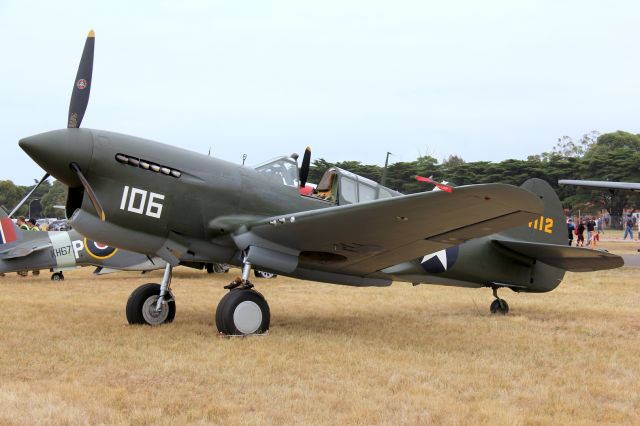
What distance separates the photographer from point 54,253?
43.6ft

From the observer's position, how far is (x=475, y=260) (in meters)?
8.56

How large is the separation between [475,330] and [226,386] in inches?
152

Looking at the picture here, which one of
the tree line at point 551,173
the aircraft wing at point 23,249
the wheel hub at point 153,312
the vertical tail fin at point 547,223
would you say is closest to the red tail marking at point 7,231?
the aircraft wing at point 23,249

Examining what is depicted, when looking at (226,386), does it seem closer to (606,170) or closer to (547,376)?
(547,376)

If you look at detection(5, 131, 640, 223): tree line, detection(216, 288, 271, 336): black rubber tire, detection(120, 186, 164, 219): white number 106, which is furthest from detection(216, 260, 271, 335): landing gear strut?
detection(5, 131, 640, 223): tree line

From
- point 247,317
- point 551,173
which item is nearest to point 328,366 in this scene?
point 247,317

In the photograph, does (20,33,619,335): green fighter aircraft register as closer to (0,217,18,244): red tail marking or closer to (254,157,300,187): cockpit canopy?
(254,157,300,187): cockpit canopy

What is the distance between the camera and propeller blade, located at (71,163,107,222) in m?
6.16

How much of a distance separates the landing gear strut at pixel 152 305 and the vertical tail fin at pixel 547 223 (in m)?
5.08

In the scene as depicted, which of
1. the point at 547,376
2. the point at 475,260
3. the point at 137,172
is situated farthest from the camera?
the point at 475,260

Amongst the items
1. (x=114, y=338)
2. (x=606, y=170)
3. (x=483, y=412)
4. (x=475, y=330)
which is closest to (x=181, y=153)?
(x=114, y=338)

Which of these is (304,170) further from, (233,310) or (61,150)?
(61,150)

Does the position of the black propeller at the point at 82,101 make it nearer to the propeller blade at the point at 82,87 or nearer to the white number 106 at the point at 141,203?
the propeller blade at the point at 82,87

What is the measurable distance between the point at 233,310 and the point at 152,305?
1.59 metres
